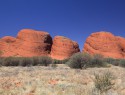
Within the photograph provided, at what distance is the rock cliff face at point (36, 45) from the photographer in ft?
253

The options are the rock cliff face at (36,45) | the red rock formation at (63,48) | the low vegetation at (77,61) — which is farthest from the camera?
the red rock formation at (63,48)

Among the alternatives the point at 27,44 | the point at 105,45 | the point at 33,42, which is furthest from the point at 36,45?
the point at 105,45

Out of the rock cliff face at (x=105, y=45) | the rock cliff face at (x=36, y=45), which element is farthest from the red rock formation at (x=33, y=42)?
the rock cliff face at (x=105, y=45)

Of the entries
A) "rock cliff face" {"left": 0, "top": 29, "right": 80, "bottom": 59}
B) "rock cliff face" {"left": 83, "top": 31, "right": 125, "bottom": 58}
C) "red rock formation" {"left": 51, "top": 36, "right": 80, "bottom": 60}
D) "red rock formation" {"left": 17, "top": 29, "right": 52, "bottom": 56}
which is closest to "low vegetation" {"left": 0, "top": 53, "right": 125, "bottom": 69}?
"red rock formation" {"left": 17, "top": 29, "right": 52, "bottom": 56}

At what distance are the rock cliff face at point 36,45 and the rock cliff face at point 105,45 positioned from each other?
574 cm

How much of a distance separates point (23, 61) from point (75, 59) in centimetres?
1853

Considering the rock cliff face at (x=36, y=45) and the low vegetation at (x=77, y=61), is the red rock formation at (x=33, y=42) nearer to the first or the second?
the rock cliff face at (x=36, y=45)

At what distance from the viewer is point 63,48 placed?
80250 millimetres

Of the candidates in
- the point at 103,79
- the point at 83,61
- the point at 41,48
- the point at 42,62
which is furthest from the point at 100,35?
the point at 103,79

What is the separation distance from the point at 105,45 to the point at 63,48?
49.5 feet

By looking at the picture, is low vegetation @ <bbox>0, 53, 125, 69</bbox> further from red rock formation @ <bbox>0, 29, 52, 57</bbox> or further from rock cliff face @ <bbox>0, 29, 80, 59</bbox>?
rock cliff face @ <bbox>0, 29, 80, 59</bbox>

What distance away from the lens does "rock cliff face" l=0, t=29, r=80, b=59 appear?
77188 mm

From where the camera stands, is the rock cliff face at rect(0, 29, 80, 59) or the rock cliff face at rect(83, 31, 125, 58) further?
the rock cliff face at rect(83, 31, 125, 58)

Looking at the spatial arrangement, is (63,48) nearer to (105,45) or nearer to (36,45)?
(36,45)
